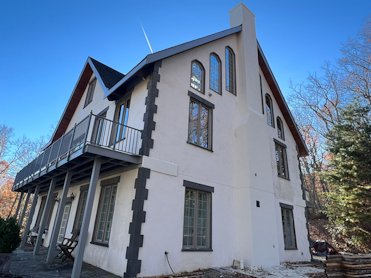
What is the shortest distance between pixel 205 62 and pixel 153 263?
819cm

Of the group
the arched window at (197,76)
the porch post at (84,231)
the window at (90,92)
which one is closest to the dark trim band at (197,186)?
the porch post at (84,231)

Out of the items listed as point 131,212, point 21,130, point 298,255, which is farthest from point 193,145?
point 21,130

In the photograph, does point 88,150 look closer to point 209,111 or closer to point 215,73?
point 209,111

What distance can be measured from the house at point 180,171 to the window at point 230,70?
7cm

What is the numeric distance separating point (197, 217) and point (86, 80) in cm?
1095

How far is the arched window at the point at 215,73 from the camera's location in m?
11.1

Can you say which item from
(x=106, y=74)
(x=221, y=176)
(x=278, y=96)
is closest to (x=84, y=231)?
(x=221, y=176)

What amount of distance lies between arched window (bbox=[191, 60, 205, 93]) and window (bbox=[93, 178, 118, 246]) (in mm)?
4895

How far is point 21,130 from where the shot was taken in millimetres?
32500

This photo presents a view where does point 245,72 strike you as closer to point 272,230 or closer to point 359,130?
point 272,230

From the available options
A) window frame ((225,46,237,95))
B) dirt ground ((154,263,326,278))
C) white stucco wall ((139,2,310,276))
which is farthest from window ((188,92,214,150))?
dirt ground ((154,263,326,278))

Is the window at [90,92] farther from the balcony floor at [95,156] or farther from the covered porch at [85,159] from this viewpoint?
the balcony floor at [95,156]

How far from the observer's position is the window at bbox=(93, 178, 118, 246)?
26.9 feet

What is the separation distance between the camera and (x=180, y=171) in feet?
27.2
